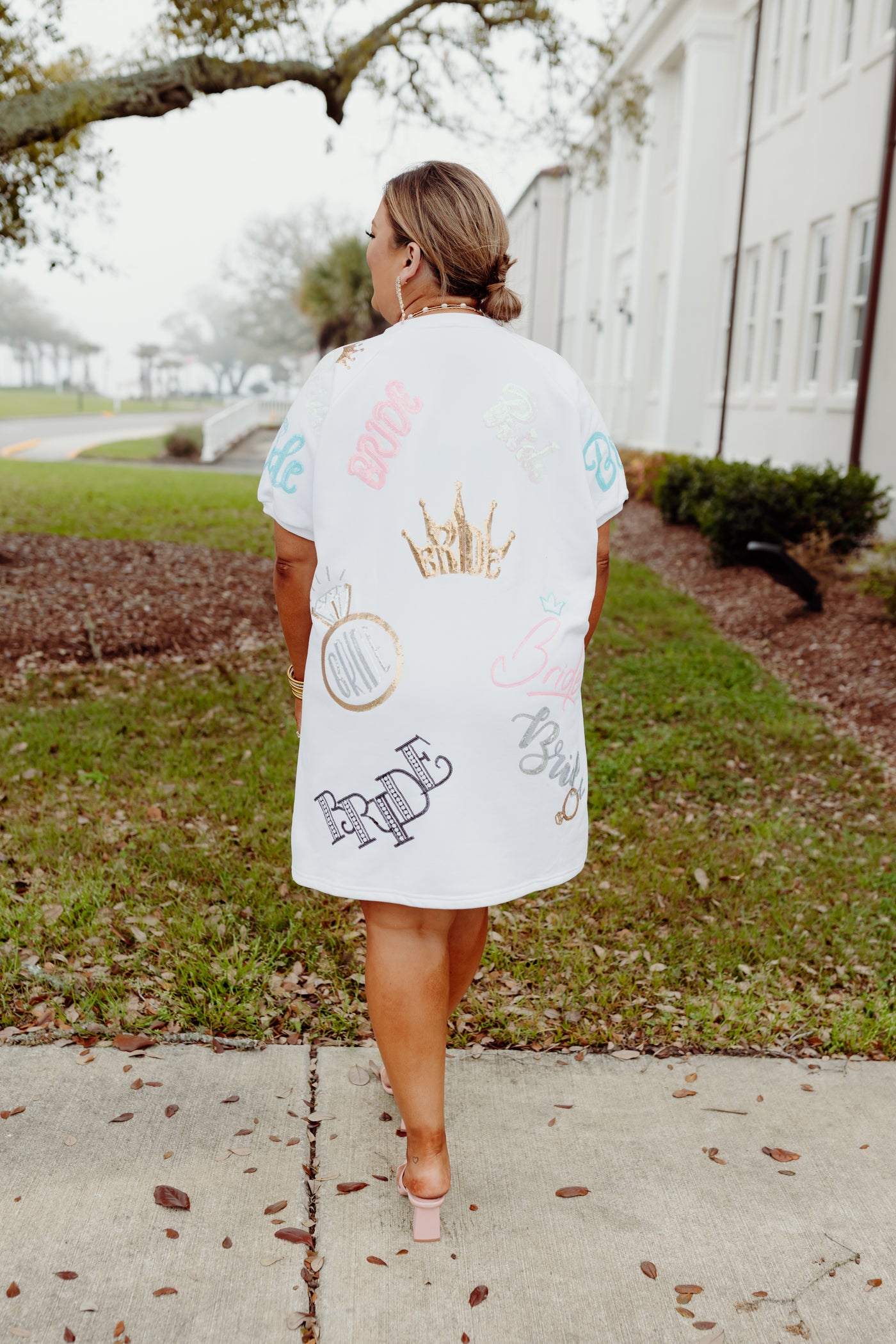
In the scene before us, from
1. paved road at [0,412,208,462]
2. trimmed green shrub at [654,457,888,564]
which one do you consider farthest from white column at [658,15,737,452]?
paved road at [0,412,208,462]

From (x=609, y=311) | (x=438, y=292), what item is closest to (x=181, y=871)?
(x=438, y=292)

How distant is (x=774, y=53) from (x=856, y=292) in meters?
5.26

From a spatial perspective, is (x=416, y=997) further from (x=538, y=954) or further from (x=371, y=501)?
(x=538, y=954)

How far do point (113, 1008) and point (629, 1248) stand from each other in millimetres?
1537

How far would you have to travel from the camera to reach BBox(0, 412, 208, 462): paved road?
1086 inches

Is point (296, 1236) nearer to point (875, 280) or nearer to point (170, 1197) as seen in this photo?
point (170, 1197)

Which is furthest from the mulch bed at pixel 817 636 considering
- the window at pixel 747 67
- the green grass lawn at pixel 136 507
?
the window at pixel 747 67

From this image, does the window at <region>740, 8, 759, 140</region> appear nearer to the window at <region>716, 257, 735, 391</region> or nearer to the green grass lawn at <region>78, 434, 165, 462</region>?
the window at <region>716, 257, 735, 391</region>

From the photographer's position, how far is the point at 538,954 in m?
3.52

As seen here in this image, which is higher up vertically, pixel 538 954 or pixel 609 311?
pixel 609 311

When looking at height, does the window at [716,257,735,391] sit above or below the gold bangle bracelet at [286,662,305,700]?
above

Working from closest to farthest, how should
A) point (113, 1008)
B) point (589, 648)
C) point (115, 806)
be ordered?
1. point (113, 1008)
2. point (115, 806)
3. point (589, 648)

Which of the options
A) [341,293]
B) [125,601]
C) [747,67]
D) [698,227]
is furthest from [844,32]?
[341,293]

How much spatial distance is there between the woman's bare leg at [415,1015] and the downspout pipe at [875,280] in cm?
981
